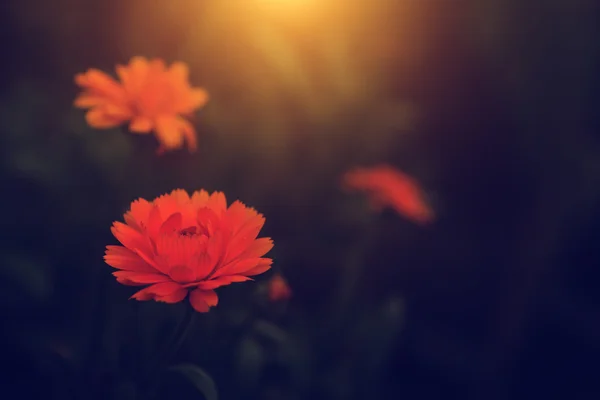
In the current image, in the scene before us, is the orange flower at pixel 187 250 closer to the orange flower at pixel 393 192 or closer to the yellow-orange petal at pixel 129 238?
the yellow-orange petal at pixel 129 238

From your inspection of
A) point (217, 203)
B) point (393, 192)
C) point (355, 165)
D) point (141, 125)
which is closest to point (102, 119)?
point (141, 125)

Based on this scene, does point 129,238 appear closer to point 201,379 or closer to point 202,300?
point 202,300

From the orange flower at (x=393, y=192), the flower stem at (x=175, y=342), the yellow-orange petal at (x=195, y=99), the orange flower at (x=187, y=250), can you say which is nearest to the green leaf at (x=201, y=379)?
the flower stem at (x=175, y=342)

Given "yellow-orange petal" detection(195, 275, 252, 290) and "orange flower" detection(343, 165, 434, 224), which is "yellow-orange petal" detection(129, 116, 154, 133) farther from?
"orange flower" detection(343, 165, 434, 224)

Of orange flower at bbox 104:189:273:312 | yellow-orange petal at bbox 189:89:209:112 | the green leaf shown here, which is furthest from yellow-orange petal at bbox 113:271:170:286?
yellow-orange petal at bbox 189:89:209:112

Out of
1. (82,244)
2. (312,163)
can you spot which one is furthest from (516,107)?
(82,244)

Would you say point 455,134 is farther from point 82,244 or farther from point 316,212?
point 82,244
